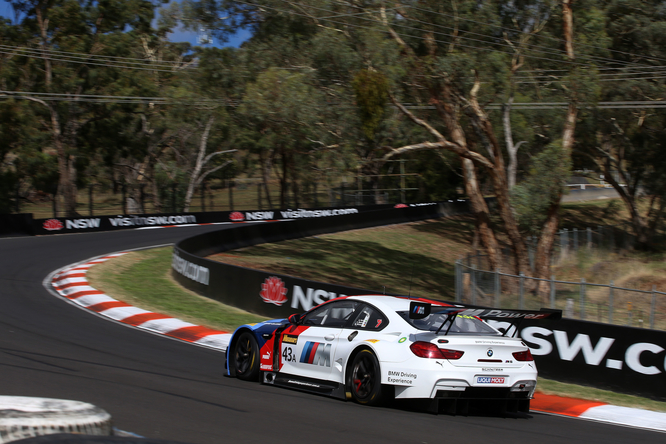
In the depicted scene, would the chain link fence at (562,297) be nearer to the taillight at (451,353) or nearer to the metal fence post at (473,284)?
the metal fence post at (473,284)

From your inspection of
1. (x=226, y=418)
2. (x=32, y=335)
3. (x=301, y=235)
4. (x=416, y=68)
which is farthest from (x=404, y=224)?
(x=226, y=418)

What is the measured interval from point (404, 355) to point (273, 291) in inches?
282

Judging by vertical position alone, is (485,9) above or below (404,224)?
above

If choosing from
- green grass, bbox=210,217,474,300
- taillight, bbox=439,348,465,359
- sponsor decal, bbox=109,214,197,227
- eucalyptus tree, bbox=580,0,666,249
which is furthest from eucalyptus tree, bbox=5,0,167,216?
taillight, bbox=439,348,465,359

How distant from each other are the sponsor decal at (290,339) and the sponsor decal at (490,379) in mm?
2362

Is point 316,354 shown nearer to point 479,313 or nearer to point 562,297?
point 479,313

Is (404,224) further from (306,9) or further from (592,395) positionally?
(592,395)

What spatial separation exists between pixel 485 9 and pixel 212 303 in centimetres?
1698

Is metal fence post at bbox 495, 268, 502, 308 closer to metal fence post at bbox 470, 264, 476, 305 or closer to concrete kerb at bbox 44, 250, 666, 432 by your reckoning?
metal fence post at bbox 470, 264, 476, 305

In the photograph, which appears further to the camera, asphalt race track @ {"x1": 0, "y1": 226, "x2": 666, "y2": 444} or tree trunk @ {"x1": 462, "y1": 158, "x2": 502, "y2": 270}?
tree trunk @ {"x1": 462, "y1": 158, "x2": 502, "y2": 270}

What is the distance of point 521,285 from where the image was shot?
1363cm

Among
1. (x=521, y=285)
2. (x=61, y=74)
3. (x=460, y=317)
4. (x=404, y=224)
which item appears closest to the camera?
(x=460, y=317)

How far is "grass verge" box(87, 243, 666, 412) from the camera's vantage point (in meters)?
9.13

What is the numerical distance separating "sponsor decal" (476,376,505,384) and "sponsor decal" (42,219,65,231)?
2528cm
